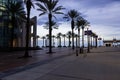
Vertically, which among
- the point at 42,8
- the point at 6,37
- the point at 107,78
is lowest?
the point at 107,78

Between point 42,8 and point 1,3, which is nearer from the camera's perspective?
point 42,8

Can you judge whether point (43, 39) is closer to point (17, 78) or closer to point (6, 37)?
point (6, 37)

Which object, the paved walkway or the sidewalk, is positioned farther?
the sidewalk

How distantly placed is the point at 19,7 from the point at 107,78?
43.1 m

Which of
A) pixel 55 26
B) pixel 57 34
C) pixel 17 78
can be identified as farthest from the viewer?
pixel 57 34

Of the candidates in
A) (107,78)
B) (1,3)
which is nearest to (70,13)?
(1,3)

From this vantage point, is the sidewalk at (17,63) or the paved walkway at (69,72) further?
the sidewalk at (17,63)

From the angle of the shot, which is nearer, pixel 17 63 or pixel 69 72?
pixel 69 72

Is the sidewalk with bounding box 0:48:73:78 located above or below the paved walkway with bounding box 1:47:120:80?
above

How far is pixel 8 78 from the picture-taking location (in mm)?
13383

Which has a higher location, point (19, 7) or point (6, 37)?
point (19, 7)

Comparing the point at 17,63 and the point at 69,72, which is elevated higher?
the point at 17,63

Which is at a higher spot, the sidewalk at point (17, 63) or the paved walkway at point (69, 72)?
the sidewalk at point (17, 63)

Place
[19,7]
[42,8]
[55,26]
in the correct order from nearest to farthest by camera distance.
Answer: [42,8] < [19,7] < [55,26]
